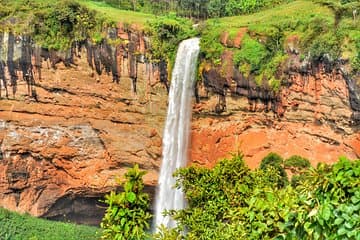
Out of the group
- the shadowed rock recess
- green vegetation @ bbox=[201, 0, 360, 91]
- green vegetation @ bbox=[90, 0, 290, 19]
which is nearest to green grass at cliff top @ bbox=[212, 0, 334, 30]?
green vegetation @ bbox=[201, 0, 360, 91]

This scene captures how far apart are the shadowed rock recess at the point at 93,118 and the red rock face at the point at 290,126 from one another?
0.05 m

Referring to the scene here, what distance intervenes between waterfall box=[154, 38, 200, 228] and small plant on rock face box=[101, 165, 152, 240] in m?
15.7

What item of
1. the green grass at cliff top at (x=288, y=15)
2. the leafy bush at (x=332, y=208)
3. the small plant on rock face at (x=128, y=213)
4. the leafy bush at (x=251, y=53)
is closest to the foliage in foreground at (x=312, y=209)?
the leafy bush at (x=332, y=208)

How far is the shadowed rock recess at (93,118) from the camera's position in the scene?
22.0 m

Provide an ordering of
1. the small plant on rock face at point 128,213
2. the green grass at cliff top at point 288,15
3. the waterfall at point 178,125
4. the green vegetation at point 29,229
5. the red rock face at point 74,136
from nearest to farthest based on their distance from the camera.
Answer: the small plant on rock face at point 128,213 → the green grass at cliff top at point 288,15 → the waterfall at point 178,125 → the red rock face at point 74,136 → the green vegetation at point 29,229

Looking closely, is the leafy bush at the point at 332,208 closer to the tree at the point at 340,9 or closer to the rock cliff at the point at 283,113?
the rock cliff at the point at 283,113

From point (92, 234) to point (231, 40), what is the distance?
11059 millimetres

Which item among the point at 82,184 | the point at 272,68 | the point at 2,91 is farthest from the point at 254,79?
the point at 2,91

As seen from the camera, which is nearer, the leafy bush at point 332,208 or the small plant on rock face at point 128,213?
the leafy bush at point 332,208

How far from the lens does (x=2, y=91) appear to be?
23.2 metres

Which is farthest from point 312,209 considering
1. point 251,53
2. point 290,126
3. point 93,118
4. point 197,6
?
point 197,6

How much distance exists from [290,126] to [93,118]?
29.3 feet

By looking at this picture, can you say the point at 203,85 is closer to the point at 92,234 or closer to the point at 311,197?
the point at 92,234

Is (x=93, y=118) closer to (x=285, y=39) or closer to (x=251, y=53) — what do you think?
(x=251, y=53)
